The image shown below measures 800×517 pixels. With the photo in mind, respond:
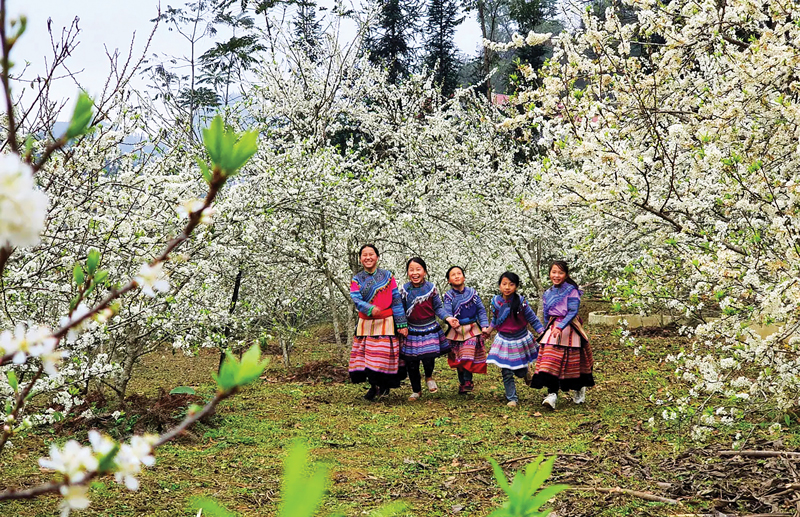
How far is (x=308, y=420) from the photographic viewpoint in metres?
7.44

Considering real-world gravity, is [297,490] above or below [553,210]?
below

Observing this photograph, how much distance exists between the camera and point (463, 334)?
27.6 ft

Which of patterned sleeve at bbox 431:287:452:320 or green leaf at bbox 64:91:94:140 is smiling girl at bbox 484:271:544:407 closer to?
patterned sleeve at bbox 431:287:452:320

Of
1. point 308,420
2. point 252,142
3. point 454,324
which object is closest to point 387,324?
point 454,324

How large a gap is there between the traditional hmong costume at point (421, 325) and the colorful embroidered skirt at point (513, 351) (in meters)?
0.72

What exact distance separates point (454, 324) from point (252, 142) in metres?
7.50

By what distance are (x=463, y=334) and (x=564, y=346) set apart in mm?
1314

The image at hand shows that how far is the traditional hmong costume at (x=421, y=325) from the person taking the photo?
8344mm

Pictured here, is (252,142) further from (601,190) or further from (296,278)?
(296,278)

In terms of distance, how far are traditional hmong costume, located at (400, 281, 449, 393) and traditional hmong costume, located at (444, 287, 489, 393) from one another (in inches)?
6.2

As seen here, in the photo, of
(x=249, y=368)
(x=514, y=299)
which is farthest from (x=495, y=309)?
(x=249, y=368)

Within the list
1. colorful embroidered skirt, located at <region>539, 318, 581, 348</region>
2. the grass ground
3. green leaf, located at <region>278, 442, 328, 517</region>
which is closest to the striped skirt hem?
the grass ground

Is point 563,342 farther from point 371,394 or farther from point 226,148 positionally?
point 226,148

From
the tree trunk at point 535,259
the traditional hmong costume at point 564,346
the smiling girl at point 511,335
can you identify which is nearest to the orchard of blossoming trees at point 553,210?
the traditional hmong costume at point 564,346
